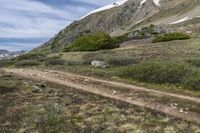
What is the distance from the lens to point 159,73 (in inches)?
1180

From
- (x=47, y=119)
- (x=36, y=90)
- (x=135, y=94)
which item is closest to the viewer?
(x=47, y=119)

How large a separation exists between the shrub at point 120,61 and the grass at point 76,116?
555 inches

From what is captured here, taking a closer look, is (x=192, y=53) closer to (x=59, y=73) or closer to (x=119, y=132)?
(x=59, y=73)

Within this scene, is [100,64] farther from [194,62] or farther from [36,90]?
[36,90]

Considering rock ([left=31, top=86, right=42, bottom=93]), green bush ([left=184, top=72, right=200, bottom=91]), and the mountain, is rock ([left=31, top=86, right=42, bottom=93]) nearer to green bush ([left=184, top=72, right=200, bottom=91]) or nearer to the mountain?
green bush ([left=184, top=72, right=200, bottom=91])

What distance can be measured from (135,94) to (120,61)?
15093 millimetres

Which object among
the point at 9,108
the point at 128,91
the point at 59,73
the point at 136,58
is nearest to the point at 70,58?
the point at 136,58

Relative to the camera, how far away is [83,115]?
1997 centimetres

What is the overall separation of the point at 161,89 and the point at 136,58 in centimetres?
1541

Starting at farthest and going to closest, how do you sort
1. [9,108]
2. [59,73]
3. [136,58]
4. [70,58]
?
1. [70,58]
2. [136,58]
3. [59,73]
4. [9,108]

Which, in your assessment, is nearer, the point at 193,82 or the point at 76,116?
the point at 76,116

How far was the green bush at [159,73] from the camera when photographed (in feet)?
95.3

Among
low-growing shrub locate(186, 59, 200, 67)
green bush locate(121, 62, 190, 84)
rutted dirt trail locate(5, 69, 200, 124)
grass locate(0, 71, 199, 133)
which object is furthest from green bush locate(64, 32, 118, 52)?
grass locate(0, 71, 199, 133)

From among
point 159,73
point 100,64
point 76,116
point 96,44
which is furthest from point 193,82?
point 96,44
